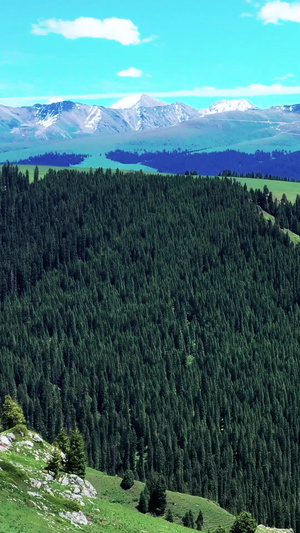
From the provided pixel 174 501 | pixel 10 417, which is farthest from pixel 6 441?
pixel 174 501

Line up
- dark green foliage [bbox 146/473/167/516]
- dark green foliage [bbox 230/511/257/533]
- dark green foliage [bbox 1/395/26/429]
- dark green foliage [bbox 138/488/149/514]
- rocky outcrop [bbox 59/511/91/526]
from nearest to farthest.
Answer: rocky outcrop [bbox 59/511/91/526] < dark green foliage [bbox 230/511/257/533] < dark green foliage [bbox 138/488/149/514] < dark green foliage [bbox 1/395/26/429] < dark green foliage [bbox 146/473/167/516]

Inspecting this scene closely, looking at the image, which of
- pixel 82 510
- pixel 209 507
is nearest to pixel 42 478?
pixel 82 510

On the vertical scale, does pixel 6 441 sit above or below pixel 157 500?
above

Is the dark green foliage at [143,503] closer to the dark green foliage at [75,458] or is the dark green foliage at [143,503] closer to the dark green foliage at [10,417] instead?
the dark green foliage at [10,417]

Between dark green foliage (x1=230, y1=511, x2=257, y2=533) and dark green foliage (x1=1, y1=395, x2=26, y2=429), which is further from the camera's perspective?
dark green foliage (x1=1, y1=395, x2=26, y2=429)

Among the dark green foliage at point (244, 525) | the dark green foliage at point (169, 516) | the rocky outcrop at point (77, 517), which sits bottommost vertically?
the dark green foliage at point (169, 516)

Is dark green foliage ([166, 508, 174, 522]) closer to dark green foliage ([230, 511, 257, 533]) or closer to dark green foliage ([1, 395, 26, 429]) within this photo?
dark green foliage ([230, 511, 257, 533])

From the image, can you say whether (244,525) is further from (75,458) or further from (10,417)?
(10,417)

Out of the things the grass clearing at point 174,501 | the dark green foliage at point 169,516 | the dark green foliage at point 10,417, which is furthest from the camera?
the grass clearing at point 174,501

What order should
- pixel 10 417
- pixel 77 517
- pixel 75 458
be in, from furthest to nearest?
pixel 10 417, pixel 75 458, pixel 77 517

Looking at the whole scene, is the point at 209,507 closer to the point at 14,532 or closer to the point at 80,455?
the point at 80,455

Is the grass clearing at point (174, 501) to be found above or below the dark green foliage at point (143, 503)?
below

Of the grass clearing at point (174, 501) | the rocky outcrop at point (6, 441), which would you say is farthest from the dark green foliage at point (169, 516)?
the rocky outcrop at point (6, 441)

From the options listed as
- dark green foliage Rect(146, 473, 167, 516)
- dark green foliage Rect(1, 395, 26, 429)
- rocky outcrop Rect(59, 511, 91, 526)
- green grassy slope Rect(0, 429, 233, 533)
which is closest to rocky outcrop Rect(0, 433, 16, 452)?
green grassy slope Rect(0, 429, 233, 533)
